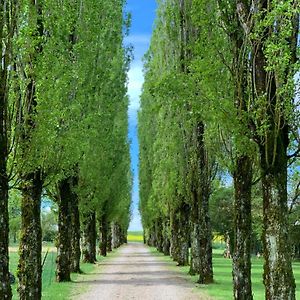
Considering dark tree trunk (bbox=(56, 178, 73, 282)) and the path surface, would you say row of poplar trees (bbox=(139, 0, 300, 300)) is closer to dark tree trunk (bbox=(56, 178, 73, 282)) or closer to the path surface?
the path surface

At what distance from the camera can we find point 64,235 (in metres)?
23.9

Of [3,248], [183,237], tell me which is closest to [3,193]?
[3,248]

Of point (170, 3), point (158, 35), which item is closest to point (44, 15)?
point (170, 3)

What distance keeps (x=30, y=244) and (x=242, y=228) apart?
555 centimetres

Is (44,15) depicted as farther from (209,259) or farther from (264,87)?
(209,259)

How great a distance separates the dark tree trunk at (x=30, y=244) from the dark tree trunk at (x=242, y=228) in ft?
17.0

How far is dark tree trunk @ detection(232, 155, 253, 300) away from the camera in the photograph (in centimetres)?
1448

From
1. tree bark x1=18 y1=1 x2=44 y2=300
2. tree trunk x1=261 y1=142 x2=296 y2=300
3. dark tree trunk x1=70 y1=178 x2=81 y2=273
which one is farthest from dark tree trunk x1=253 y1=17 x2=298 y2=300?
dark tree trunk x1=70 y1=178 x2=81 y2=273

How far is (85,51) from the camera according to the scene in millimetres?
19516

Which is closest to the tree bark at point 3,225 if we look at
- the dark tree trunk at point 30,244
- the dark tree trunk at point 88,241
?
the dark tree trunk at point 30,244

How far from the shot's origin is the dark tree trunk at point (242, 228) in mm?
14484

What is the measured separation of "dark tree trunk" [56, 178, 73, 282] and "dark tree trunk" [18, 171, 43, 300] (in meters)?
8.65

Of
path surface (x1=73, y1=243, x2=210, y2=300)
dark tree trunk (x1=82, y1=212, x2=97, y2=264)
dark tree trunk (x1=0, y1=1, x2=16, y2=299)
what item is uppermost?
dark tree trunk (x1=0, y1=1, x2=16, y2=299)

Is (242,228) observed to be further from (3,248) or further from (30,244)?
(3,248)
